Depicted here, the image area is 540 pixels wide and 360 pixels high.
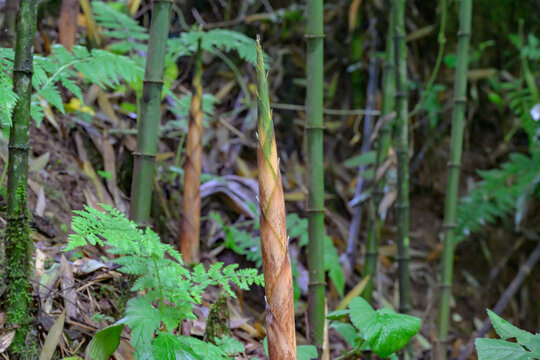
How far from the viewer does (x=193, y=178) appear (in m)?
2.25

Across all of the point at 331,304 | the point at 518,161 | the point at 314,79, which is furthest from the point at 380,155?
the point at 518,161

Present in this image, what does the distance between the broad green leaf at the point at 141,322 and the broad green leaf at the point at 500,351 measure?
0.76 meters

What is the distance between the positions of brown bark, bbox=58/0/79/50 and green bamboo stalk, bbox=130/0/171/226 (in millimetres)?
1065


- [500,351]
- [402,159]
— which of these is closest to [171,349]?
[500,351]

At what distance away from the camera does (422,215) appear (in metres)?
4.00

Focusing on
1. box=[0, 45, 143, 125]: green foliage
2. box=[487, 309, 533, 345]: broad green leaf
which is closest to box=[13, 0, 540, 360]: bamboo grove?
box=[0, 45, 143, 125]: green foliage

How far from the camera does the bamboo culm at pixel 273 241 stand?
1.16 meters

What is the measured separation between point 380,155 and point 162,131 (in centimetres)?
133

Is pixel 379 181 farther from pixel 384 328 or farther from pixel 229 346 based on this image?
pixel 229 346

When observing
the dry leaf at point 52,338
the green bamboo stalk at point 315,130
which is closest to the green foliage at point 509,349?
the green bamboo stalk at point 315,130

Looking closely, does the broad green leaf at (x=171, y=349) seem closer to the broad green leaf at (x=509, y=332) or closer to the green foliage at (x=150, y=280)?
the green foliage at (x=150, y=280)

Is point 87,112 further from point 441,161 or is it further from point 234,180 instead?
point 441,161

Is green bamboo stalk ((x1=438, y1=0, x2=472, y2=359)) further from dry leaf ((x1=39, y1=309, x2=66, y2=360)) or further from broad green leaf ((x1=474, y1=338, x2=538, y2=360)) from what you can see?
dry leaf ((x1=39, y1=309, x2=66, y2=360))

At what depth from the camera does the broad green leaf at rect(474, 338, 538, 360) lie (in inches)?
46.1
